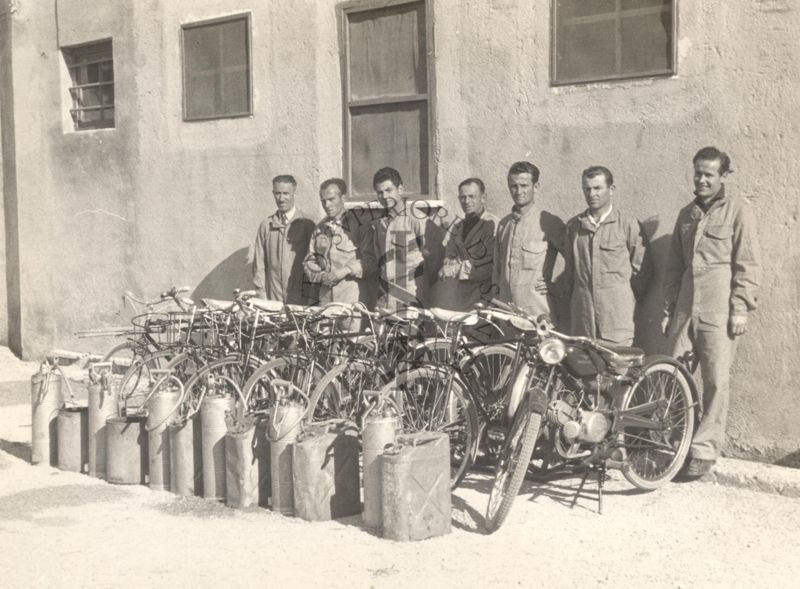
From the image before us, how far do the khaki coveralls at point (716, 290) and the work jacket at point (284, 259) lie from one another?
3655 mm

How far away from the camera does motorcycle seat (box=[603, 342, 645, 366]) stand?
6488mm

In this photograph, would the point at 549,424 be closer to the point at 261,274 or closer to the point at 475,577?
the point at 475,577

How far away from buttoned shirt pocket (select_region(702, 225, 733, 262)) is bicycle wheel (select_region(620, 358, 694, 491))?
0.73m

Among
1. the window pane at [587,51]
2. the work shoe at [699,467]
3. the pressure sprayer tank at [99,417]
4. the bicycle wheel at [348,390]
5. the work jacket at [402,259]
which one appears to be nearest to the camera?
the work shoe at [699,467]

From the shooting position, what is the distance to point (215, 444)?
6789 mm

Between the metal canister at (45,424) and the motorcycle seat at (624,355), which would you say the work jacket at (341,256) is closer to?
the metal canister at (45,424)

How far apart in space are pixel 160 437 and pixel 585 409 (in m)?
2.74

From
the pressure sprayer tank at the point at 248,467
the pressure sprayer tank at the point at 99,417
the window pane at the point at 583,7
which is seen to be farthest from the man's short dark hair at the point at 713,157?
the pressure sprayer tank at the point at 99,417

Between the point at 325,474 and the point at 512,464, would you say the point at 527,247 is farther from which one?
the point at 325,474

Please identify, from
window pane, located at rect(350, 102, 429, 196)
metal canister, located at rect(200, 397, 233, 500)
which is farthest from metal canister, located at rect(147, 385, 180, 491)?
window pane, located at rect(350, 102, 429, 196)

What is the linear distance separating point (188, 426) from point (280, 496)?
2.89 feet

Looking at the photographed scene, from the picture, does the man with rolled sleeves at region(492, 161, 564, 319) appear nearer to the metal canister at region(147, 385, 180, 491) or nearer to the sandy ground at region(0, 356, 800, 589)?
the sandy ground at region(0, 356, 800, 589)

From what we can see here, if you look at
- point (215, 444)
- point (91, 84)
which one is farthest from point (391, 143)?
point (91, 84)

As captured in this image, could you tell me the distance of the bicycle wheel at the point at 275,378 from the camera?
24.1ft
